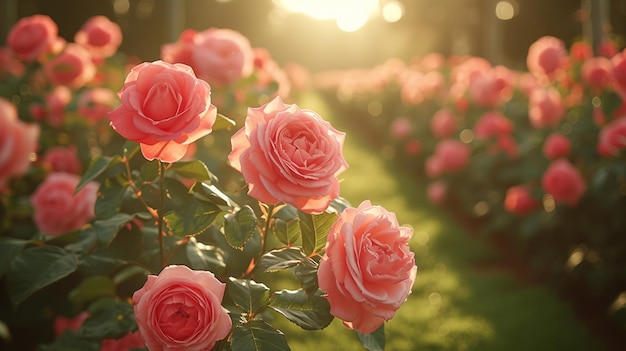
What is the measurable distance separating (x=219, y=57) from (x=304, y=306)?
1.31 m

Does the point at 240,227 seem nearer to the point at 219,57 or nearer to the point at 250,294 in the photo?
the point at 250,294

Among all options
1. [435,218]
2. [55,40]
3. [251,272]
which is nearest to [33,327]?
[55,40]

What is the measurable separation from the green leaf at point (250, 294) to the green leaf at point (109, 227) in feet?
1.08

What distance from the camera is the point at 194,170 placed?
1268 millimetres

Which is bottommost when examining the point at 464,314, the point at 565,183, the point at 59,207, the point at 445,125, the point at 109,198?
the point at 445,125

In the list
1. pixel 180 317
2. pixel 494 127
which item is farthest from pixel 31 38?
pixel 494 127

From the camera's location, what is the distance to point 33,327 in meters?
2.58

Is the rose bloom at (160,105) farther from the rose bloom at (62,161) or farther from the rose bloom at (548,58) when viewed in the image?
the rose bloom at (548,58)

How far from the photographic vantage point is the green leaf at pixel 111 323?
1326 mm

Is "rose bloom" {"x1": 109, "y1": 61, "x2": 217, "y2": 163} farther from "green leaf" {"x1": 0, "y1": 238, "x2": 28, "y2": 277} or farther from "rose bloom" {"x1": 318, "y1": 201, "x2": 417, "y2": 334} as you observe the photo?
"green leaf" {"x1": 0, "y1": 238, "x2": 28, "y2": 277}

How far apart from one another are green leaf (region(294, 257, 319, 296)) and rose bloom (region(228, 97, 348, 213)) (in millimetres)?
96

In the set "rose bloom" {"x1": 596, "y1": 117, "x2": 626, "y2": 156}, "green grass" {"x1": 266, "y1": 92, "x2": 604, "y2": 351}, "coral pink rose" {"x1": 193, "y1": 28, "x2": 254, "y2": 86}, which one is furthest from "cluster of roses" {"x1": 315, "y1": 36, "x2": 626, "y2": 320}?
"coral pink rose" {"x1": 193, "y1": 28, "x2": 254, "y2": 86}

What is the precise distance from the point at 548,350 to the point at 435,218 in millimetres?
2965

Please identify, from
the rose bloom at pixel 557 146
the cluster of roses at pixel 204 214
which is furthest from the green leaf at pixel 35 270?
the rose bloom at pixel 557 146
